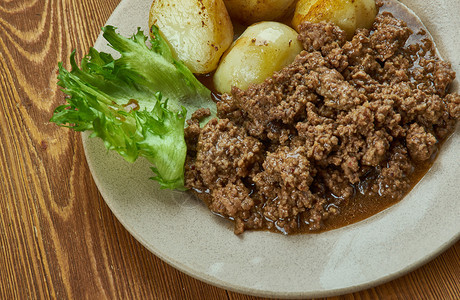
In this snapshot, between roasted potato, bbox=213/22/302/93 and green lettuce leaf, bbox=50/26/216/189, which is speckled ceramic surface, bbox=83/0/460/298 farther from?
roasted potato, bbox=213/22/302/93

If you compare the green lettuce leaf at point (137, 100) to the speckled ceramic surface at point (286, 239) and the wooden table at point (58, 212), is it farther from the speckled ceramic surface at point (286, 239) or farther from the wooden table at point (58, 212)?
the wooden table at point (58, 212)

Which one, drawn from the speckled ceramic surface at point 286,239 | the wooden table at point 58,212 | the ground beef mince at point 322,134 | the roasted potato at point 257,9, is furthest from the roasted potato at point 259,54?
the wooden table at point 58,212

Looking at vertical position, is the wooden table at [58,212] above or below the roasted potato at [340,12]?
below

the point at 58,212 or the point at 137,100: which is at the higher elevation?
the point at 137,100

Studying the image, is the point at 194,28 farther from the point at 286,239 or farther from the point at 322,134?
the point at 286,239

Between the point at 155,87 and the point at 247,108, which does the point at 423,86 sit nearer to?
the point at 247,108

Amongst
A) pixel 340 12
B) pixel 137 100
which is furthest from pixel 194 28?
pixel 340 12
